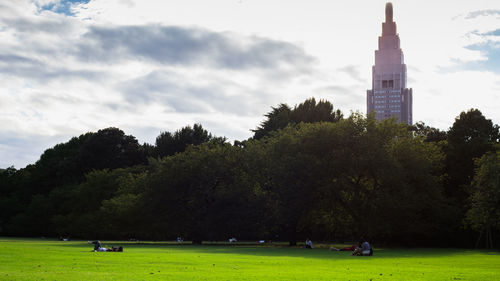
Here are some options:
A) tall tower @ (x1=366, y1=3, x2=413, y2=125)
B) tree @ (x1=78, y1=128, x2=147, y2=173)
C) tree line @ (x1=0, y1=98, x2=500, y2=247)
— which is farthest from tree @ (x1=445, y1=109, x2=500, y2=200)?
tall tower @ (x1=366, y1=3, x2=413, y2=125)

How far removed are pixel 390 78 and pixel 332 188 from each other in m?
141

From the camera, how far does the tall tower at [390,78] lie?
607 feet

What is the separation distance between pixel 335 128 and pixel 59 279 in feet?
146

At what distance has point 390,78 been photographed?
18925 cm

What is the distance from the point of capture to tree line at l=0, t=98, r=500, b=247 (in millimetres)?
54812

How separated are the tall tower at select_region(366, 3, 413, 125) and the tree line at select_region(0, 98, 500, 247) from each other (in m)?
113

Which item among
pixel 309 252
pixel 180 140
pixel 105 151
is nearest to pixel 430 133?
pixel 309 252

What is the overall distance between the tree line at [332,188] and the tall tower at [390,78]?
113m

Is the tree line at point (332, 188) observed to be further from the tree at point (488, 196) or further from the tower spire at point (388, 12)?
the tower spire at point (388, 12)

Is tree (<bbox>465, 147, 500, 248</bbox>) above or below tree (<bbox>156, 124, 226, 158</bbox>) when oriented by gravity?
below

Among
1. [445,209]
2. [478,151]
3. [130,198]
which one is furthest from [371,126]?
[130,198]

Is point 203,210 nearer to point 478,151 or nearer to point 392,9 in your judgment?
point 478,151

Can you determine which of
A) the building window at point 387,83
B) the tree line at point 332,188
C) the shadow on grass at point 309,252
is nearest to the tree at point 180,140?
the tree line at point 332,188

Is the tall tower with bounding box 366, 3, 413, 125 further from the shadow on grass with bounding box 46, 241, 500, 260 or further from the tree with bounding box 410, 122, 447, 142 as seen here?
the shadow on grass with bounding box 46, 241, 500, 260
